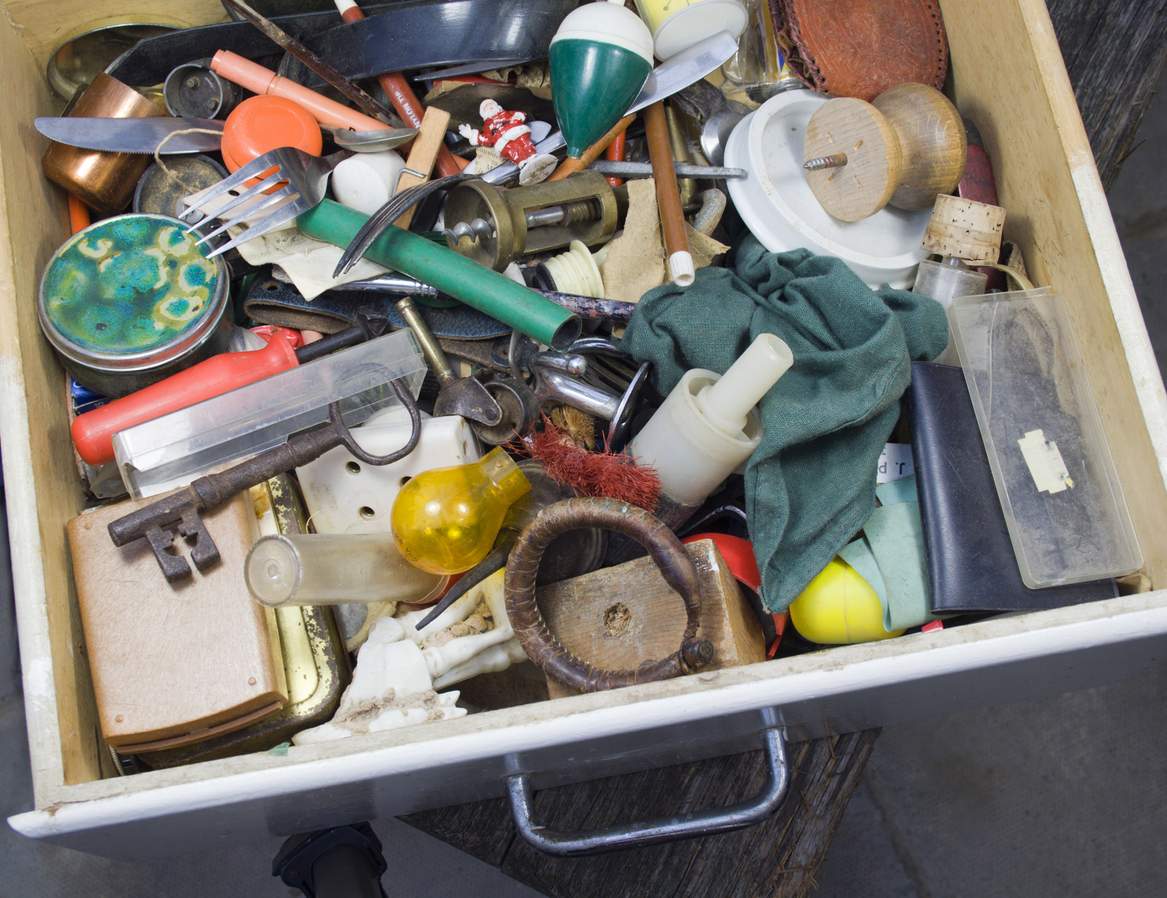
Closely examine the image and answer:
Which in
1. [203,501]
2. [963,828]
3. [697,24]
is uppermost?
[697,24]

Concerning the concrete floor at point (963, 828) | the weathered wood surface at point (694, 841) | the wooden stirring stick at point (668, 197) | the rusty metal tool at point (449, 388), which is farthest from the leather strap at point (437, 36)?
the concrete floor at point (963, 828)

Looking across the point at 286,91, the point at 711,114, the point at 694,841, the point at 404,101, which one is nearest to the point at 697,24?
the point at 711,114

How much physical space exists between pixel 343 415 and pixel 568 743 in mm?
360

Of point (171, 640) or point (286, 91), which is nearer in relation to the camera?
point (171, 640)

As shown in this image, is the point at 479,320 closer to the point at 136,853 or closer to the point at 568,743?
the point at 568,743

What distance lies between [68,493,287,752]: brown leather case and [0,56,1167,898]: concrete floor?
2.59ft

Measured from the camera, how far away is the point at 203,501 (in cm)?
66

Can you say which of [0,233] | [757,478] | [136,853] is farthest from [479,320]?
[136,853]

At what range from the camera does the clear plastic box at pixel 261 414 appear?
2.29 feet

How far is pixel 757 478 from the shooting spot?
678 millimetres

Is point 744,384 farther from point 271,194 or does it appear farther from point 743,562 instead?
point 271,194

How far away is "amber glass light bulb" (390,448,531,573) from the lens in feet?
2.13

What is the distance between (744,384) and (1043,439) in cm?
27

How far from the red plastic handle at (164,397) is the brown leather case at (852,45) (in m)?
0.60
